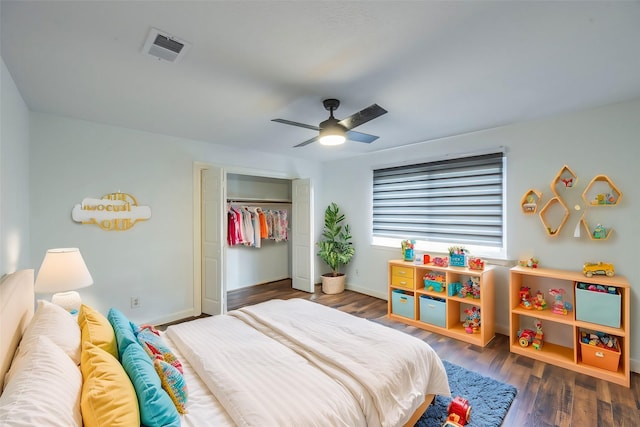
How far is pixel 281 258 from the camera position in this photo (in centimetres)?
580

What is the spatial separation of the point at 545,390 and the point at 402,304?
5.37 feet

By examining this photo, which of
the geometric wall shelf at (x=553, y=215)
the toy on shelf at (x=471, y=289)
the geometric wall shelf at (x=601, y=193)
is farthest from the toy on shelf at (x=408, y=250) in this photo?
the geometric wall shelf at (x=601, y=193)

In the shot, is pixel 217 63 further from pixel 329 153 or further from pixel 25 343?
pixel 329 153

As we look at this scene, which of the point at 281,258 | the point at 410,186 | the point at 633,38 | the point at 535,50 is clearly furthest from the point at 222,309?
the point at 633,38

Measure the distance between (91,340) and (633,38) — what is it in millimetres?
3309

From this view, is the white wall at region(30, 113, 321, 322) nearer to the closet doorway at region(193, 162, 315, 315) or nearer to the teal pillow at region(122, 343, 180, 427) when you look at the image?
the closet doorway at region(193, 162, 315, 315)

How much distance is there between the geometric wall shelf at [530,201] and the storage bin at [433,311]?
1.38 metres

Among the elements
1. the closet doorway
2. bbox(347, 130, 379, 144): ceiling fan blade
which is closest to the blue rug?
bbox(347, 130, 379, 144): ceiling fan blade

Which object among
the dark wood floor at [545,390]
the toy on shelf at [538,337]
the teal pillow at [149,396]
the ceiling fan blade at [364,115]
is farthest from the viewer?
the toy on shelf at [538,337]

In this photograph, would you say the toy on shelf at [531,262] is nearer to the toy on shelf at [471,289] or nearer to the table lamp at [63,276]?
the toy on shelf at [471,289]

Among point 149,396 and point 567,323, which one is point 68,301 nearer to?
point 149,396

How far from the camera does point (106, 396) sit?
960 millimetres

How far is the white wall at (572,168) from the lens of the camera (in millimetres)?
2502

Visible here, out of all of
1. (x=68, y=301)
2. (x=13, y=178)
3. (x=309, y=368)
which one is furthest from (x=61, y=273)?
(x=309, y=368)
